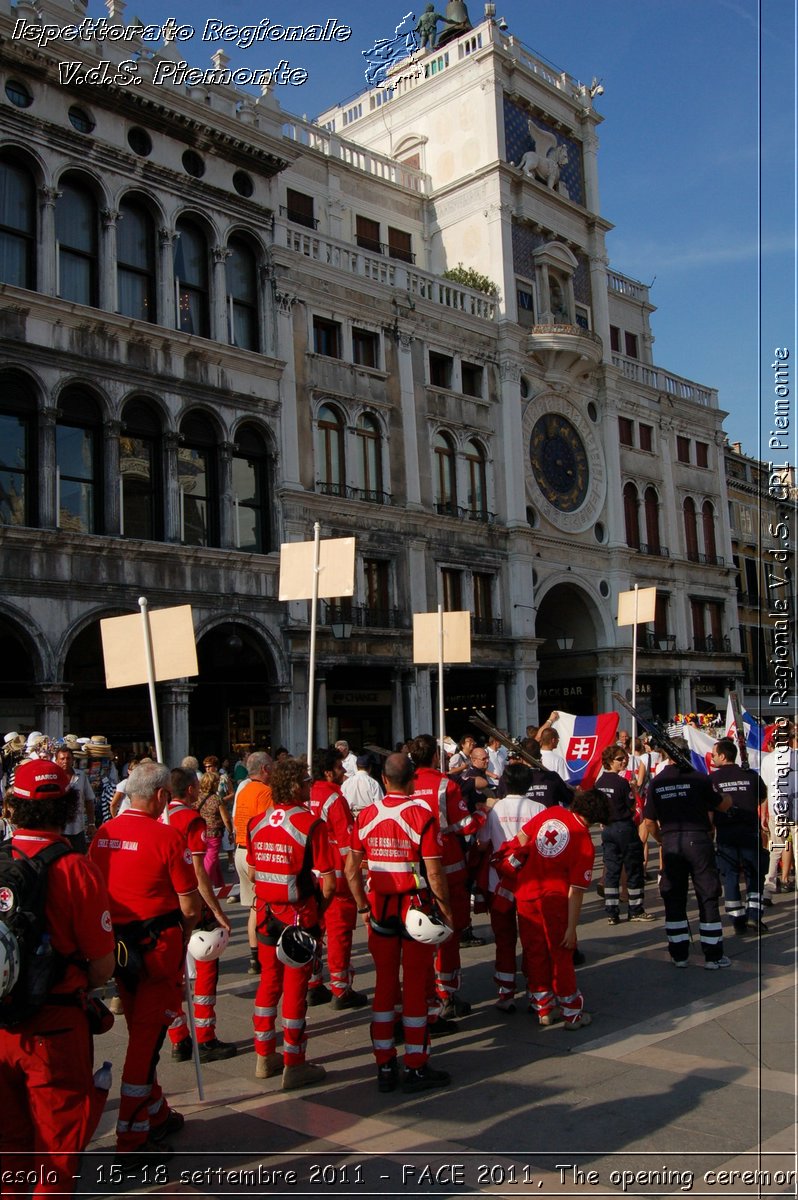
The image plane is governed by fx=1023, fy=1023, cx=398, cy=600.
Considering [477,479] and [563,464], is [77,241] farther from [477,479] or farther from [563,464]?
[563,464]

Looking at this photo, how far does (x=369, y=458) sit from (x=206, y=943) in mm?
21165

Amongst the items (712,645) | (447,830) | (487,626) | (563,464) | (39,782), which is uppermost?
(563,464)

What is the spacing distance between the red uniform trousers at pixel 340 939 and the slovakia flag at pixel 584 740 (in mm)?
6343

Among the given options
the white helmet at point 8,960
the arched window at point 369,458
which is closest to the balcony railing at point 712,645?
the arched window at point 369,458

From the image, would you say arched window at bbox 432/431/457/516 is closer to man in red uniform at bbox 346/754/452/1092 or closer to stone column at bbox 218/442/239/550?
stone column at bbox 218/442/239/550

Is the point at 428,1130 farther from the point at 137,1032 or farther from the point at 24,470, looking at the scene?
the point at 24,470

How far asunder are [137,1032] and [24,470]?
51.9 ft

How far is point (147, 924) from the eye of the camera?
18.8 ft

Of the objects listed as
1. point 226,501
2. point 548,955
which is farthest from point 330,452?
point 548,955

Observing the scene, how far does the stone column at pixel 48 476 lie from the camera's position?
19344mm

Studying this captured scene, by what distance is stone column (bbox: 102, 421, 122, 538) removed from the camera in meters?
20.5

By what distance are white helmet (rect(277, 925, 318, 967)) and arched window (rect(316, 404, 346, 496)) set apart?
19425 millimetres

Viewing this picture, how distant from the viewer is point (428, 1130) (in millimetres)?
5668

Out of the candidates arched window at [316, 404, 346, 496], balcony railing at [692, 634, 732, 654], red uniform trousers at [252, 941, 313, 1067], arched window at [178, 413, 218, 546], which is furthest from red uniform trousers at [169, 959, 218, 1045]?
balcony railing at [692, 634, 732, 654]
